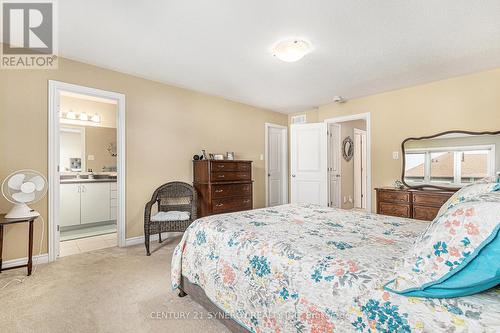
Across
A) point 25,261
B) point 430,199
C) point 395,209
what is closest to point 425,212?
point 430,199

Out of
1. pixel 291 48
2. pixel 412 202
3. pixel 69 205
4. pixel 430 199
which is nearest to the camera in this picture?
pixel 291 48

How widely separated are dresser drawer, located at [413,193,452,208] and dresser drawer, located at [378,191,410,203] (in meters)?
0.10

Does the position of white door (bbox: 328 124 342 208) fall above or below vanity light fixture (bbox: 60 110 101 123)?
below

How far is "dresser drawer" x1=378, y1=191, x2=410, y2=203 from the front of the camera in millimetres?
3586

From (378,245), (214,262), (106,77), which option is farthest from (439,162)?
(106,77)

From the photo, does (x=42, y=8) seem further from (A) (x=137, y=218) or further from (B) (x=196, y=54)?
(A) (x=137, y=218)

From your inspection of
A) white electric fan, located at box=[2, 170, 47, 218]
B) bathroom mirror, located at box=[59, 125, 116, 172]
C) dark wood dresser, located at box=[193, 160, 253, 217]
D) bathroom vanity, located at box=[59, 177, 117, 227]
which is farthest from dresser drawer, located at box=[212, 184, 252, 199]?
bathroom mirror, located at box=[59, 125, 116, 172]

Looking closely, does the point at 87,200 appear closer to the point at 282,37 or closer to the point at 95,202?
the point at 95,202

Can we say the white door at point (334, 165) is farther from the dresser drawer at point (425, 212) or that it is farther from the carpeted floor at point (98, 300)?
the carpeted floor at point (98, 300)

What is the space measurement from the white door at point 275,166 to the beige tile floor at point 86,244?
3.18m

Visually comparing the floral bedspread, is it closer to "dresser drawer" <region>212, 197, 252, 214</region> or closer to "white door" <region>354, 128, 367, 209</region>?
"dresser drawer" <region>212, 197, 252, 214</region>

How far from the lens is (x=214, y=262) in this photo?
165 centimetres

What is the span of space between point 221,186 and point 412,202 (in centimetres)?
282

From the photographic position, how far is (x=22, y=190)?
2.44 m
